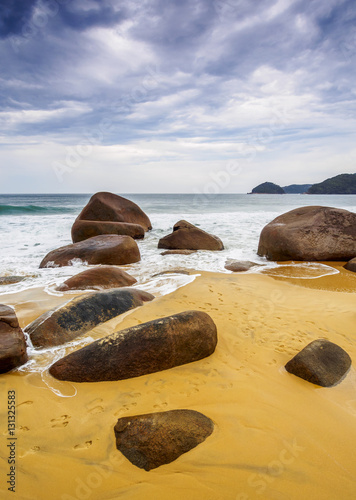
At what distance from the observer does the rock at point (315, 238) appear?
7.17 m

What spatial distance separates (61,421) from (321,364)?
1.96 m

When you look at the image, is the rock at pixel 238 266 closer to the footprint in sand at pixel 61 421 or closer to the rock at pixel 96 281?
the rock at pixel 96 281

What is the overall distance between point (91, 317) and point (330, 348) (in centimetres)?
231

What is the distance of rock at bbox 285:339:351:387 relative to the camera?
2377mm

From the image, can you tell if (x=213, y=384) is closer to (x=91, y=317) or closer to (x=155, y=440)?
(x=155, y=440)

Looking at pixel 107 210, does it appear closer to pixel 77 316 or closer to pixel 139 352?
pixel 77 316

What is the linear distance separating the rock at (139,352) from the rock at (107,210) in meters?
9.08

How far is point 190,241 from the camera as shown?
348 inches

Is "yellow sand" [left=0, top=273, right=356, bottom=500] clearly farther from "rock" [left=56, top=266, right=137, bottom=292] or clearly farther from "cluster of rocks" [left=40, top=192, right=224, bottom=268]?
"cluster of rocks" [left=40, top=192, right=224, bottom=268]

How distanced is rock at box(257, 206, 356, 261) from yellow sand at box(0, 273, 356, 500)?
4260 millimetres

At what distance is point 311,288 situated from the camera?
16.7ft

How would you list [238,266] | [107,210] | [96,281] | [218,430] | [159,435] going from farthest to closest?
[107,210], [238,266], [96,281], [218,430], [159,435]

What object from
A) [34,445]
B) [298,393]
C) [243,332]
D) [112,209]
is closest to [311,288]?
[243,332]

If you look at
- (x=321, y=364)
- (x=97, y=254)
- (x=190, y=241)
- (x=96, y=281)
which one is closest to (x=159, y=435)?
(x=321, y=364)
